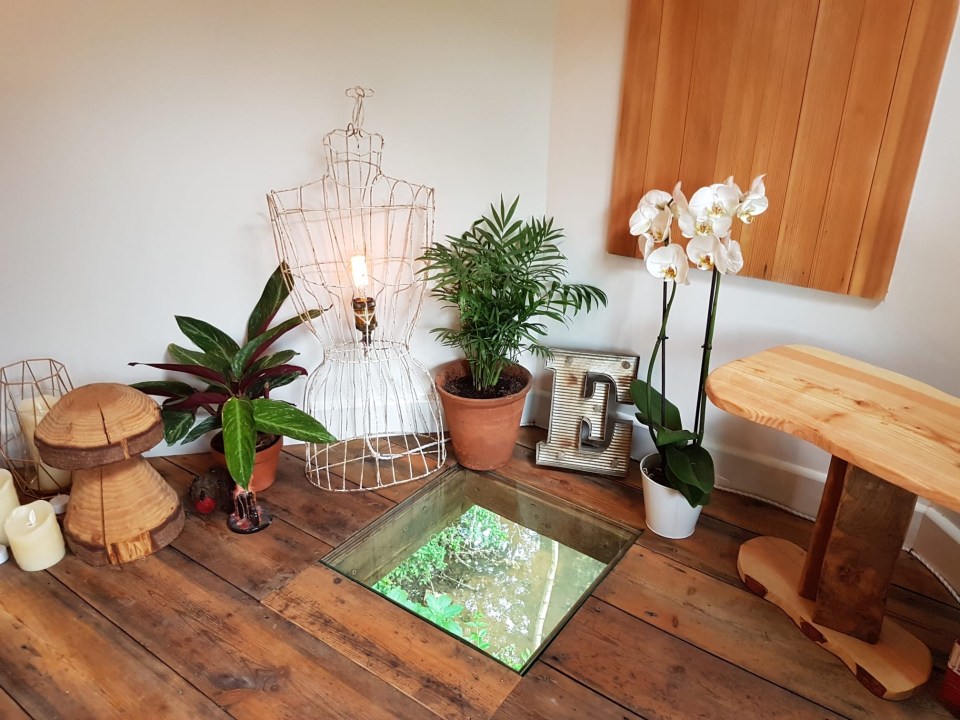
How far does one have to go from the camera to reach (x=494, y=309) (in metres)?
2.04

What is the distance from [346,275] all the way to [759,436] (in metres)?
1.36

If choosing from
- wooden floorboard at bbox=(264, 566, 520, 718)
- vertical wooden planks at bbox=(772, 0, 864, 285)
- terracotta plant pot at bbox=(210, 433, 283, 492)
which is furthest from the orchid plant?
terracotta plant pot at bbox=(210, 433, 283, 492)

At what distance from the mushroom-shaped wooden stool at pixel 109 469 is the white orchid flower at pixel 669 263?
134cm

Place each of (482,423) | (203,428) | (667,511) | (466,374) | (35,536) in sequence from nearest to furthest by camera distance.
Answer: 1. (35,536)
2. (667,511)
3. (203,428)
4. (482,423)
5. (466,374)

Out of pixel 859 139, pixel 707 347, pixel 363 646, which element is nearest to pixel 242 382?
pixel 363 646

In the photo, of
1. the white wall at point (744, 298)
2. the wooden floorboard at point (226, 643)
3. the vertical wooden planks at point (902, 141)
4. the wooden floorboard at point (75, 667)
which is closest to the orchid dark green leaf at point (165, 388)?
the wooden floorboard at point (226, 643)

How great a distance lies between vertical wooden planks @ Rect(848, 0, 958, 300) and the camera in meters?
1.50

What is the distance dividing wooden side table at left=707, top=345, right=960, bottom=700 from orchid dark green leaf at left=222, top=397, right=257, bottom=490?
1.11 metres

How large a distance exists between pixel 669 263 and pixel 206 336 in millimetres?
1317

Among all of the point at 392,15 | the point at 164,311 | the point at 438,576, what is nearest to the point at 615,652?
the point at 438,576

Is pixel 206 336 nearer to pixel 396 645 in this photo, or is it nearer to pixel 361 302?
pixel 361 302

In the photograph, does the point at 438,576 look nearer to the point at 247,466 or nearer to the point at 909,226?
the point at 247,466

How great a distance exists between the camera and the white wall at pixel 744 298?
5.31 ft

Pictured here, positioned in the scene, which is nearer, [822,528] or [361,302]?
[822,528]
